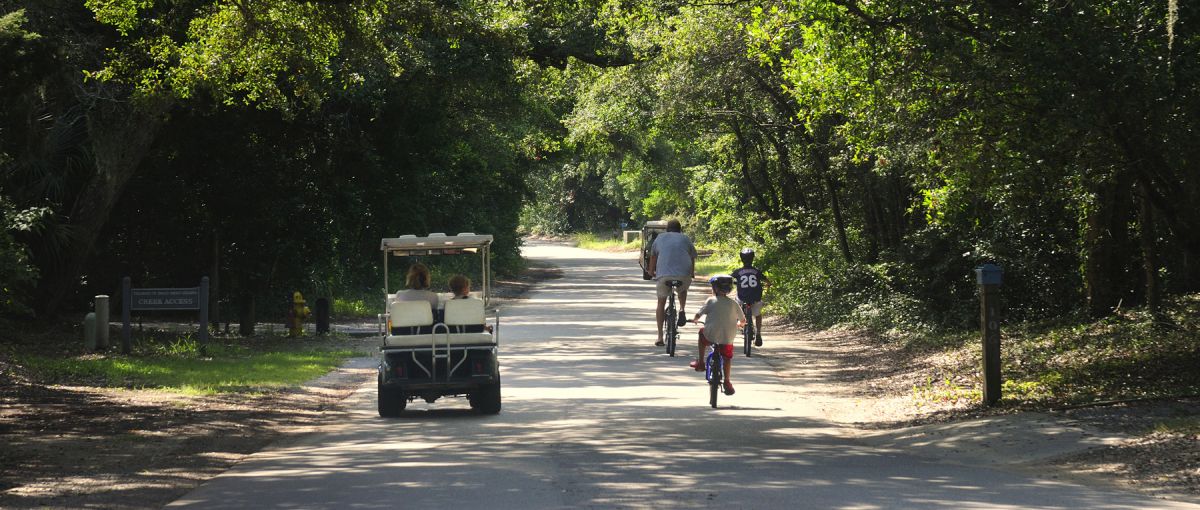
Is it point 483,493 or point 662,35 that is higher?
point 662,35

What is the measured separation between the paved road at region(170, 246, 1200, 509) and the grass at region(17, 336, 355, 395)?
1.86 m

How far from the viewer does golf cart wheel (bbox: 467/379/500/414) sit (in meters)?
13.3

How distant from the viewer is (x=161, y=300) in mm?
20172

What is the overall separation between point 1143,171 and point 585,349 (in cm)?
999

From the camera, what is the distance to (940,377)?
15.8 meters

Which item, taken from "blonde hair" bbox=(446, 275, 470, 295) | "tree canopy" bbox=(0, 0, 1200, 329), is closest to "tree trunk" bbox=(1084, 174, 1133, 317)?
"tree canopy" bbox=(0, 0, 1200, 329)

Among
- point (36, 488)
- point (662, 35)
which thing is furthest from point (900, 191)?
point (36, 488)

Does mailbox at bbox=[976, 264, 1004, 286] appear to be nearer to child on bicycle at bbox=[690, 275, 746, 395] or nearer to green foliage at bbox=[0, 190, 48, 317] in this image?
child on bicycle at bbox=[690, 275, 746, 395]

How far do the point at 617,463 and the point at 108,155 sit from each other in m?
14.1

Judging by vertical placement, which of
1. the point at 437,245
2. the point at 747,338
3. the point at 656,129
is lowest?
the point at 747,338

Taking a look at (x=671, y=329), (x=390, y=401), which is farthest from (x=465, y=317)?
(x=671, y=329)

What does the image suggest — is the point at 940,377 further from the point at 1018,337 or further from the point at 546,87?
the point at 546,87

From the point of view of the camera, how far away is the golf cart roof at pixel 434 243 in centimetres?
1519

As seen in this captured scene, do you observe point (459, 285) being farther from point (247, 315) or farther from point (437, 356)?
point (247, 315)
